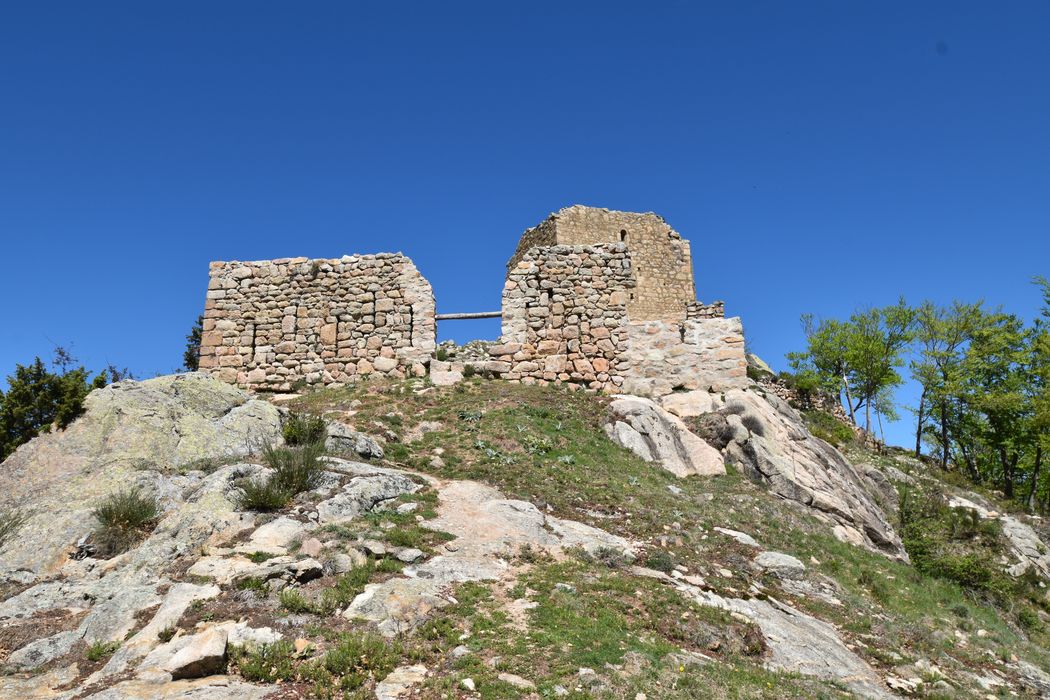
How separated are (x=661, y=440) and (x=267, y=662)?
393 inches

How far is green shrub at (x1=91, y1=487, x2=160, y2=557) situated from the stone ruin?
8.29 metres

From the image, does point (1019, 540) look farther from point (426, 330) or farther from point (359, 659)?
point (359, 659)

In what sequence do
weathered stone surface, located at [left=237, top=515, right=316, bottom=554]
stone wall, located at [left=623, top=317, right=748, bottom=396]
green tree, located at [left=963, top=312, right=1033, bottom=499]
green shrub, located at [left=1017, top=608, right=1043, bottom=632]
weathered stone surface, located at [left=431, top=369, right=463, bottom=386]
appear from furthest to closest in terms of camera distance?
green tree, located at [left=963, top=312, right=1033, bottom=499], stone wall, located at [left=623, top=317, right=748, bottom=396], weathered stone surface, located at [left=431, top=369, right=463, bottom=386], green shrub, located at [left=1017, top=608, right=1043, bottom=632], weathered stone surface, located at [left=237, top=515, right=316, bottom=554]

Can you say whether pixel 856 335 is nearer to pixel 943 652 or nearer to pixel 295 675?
pixel 943 652

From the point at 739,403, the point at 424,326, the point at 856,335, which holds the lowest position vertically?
the point at 739,403

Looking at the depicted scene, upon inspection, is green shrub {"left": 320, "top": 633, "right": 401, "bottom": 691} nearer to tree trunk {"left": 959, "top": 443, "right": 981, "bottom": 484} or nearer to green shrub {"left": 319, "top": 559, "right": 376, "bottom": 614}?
green shrub {"left": 319, "top": 559, "right": 376, "bottom": 614}

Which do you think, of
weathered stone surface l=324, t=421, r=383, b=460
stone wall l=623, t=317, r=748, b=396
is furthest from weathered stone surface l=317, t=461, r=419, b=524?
stone wall l=623, t=317, r=748, b=396

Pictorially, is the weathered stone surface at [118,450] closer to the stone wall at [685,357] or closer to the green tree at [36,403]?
the green tree at [36,403]

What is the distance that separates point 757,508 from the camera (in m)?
12.2

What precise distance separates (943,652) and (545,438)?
23.4 ft

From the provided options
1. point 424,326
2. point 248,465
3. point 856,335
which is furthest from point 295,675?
point 856,335

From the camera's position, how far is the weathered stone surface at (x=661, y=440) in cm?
1386

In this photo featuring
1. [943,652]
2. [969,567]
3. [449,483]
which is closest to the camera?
[943,652]

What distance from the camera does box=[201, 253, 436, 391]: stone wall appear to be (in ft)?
56.1
